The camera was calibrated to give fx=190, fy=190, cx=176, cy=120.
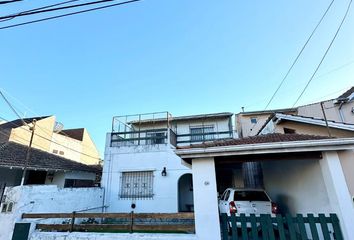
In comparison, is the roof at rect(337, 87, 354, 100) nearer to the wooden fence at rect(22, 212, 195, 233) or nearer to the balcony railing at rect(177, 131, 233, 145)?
the balcony railing at rect(177, 131, 233, 145)

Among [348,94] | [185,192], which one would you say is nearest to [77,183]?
[185,192]

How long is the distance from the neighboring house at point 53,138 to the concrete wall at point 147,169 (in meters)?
6.58

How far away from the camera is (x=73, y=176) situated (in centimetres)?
1358

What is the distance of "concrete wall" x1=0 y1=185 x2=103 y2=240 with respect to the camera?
5.74 metres

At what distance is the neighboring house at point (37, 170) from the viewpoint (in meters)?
10.3

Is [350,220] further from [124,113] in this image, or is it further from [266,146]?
[124,113]

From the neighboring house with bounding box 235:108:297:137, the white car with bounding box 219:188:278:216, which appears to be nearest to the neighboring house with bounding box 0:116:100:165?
the white car with bounding box 219:188:278:216

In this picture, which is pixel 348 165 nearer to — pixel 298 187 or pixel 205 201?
pixel 298 187

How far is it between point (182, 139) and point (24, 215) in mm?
9884

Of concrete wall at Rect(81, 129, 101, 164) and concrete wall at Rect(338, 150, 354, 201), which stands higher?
concrete wall at Rect(81, 129, 101, 164)

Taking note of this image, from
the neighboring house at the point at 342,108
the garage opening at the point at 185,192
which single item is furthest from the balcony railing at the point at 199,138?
the neighboring house at the point at 342,108

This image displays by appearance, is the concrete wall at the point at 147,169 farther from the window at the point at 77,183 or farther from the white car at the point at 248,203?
the white car at the point at 248,203

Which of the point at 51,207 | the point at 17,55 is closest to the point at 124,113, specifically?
the point at 17,55

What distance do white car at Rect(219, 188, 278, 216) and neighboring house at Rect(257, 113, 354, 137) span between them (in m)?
3.37
